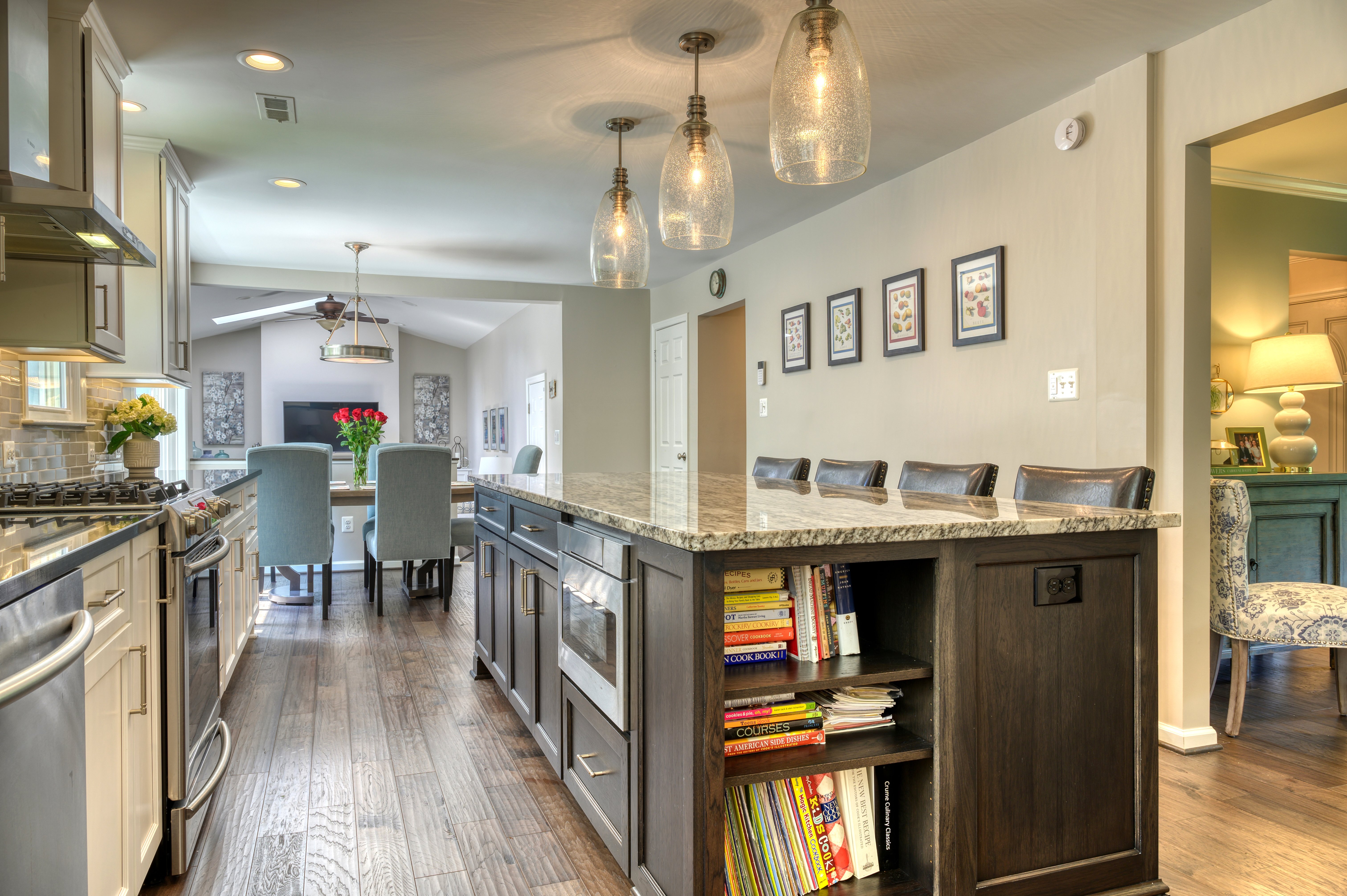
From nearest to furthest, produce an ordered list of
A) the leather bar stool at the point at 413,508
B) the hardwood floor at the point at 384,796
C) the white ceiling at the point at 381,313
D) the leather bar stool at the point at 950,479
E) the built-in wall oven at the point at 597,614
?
the built-in wall oven at the point at 597,614 < the hardwood floor at the point at 384,796 < the leather bar stool at the point at 950,479 < the leather bar stool at the point at 413,508 < the white ceiling at the point at 381,313

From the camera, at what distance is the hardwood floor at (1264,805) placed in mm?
1865

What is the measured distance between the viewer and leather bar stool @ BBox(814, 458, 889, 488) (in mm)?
2973

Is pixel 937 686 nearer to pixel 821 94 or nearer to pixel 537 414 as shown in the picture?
pixel 821 94

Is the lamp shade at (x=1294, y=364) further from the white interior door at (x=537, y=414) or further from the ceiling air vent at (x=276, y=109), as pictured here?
the white interior door at (x=537, y=414)

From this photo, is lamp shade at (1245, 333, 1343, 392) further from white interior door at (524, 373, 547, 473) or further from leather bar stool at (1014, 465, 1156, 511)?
white interior door at (524, 373, 547, 473)

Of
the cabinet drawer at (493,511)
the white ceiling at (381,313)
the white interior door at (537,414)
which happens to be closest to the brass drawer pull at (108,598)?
the cabinet drawer at (493,511)

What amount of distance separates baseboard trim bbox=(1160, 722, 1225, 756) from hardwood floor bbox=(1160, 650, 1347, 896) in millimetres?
23

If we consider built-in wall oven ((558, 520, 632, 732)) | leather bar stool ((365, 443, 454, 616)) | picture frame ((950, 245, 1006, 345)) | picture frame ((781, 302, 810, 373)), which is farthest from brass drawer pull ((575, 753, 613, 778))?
picture frame ((781, 302, 810, 373))

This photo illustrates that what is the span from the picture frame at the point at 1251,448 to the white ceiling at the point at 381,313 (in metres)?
5.70

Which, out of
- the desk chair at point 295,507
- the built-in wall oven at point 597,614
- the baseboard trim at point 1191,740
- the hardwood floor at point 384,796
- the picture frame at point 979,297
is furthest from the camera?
the desk chair at point 295,507

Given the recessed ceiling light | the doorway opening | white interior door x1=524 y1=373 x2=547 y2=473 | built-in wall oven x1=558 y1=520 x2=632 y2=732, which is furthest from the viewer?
white interior door x1=524 y1=373 x2=547 y2=473

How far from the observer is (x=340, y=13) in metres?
2.54

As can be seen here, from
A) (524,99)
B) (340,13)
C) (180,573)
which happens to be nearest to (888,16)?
(524,99)

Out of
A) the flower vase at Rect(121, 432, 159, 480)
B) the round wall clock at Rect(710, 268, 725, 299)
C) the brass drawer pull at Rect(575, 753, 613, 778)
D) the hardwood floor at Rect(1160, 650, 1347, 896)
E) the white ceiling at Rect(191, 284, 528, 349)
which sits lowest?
the hardwood floor at Rect(1160, 650, 1347, 896)
